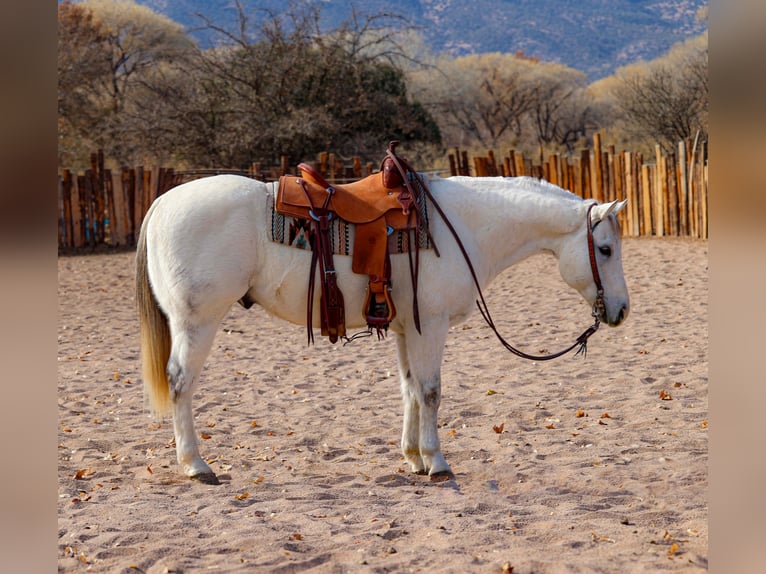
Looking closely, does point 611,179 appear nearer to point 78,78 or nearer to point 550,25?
point 78,78

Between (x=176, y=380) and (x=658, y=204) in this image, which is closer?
(x=176, y=380)

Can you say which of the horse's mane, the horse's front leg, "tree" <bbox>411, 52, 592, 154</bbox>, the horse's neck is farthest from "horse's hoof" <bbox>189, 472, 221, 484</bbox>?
"tree" <bbox>411, 52, 592, 154</bbox>

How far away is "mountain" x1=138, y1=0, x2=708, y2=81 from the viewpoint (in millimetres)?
82938

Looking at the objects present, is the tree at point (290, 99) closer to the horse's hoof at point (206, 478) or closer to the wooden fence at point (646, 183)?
the wooden fence at point (646, 183)

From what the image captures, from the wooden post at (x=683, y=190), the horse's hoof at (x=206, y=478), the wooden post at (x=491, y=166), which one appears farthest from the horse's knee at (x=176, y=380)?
the wooden post at (x=491, y=166)

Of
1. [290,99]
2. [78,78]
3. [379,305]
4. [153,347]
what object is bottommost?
[153,347]

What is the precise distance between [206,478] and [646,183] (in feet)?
40.7

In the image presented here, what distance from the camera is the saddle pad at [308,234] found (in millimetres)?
4572

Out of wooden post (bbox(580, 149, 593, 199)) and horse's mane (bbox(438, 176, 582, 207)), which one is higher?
wooden post (bbox(580, 149, 593, 199))

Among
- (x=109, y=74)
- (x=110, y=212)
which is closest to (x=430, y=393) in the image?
(x=110, y=212)

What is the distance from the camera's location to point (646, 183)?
15.2 metres

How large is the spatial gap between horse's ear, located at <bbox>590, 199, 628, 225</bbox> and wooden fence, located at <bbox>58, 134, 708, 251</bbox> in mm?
10440

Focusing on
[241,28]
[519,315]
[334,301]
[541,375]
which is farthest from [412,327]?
[241,28]

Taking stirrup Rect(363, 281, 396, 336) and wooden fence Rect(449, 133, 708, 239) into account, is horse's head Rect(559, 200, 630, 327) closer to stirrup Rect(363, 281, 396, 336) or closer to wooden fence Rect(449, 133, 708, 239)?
stirrup Rect(363, 281, 396, 336)
